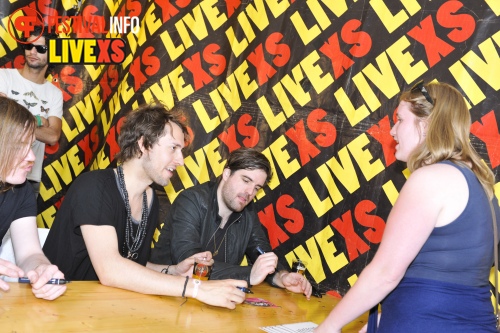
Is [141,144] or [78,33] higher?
[78,33]

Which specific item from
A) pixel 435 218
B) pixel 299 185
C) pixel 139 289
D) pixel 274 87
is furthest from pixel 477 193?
pixel 274 87

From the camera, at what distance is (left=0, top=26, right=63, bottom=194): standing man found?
13.3ft

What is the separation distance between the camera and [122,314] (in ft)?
6.27

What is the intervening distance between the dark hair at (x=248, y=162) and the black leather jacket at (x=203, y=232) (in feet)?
0.50

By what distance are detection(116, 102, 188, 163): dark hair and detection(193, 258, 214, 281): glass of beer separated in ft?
1.87

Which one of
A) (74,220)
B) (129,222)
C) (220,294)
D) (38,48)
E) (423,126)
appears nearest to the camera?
(423,126)

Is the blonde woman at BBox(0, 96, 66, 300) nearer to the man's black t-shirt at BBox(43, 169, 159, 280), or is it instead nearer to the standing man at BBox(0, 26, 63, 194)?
the man's black t-shirt at BBox(43, 169, 159, 280)

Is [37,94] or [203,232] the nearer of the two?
[203,232]

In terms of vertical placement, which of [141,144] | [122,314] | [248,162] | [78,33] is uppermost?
[78,33]

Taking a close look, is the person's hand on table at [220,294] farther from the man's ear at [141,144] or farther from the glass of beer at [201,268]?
the man's ear at [141,144]

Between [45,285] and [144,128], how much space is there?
3.15 ft

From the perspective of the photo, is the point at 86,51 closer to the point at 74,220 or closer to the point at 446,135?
the point at 74,220

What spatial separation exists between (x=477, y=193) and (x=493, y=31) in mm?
1370

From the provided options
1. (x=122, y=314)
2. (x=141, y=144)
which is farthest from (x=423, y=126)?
(x=141, y=144)
